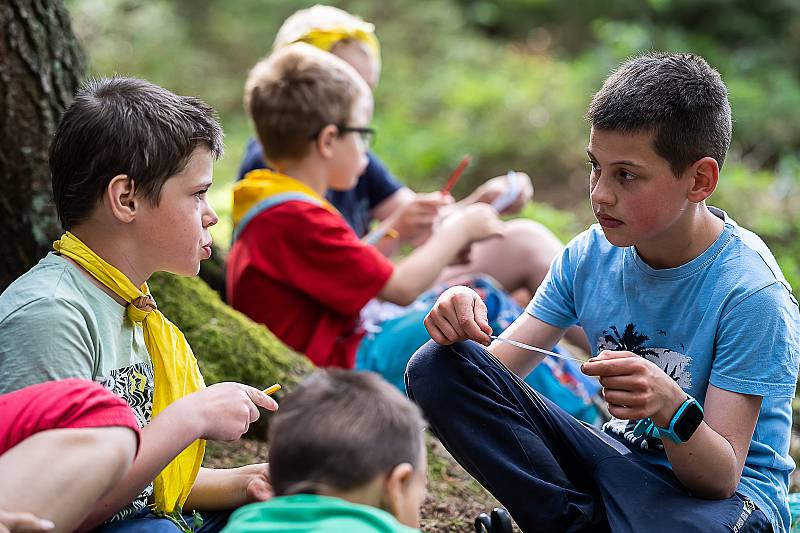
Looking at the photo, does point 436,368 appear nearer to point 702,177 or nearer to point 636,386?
point 636,386

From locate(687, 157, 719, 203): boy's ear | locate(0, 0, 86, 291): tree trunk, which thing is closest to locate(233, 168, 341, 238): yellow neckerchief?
locate(0, 0, 86, 291): tree trunk

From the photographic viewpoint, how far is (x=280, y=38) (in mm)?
4551

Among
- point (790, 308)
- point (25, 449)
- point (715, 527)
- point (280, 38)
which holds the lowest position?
point (715, 527)

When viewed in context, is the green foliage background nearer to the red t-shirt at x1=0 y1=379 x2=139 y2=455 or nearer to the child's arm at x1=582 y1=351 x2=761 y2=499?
the child's arm at x1=582 y1=351 x2=761 y2=499

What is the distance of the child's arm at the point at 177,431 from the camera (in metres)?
1.86

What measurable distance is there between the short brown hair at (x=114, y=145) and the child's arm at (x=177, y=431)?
1.69ft

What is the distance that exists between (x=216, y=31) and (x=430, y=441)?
29.2ft

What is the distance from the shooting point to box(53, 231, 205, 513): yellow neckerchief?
2090mm

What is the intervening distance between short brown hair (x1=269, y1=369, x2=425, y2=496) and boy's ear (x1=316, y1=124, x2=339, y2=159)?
2077mm

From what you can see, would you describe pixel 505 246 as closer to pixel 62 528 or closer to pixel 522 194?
pixel 522 194

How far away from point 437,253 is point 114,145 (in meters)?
1.69

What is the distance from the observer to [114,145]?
2113 millimetres

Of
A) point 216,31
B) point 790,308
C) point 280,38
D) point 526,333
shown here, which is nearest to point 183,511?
point 526,333

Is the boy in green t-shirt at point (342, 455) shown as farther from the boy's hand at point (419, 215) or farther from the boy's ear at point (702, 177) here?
the boy's hand at point (419, 215)
